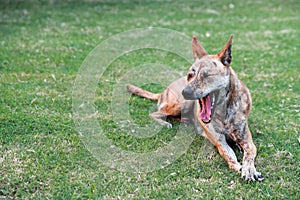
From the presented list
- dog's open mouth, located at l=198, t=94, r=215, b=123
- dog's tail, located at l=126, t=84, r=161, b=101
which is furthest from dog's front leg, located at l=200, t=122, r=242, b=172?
dog's tail, located at l=126, t=84, r=161, b=101

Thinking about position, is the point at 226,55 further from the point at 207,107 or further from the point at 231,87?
the point at 207,107

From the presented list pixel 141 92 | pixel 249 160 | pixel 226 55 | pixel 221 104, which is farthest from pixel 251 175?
pixel 141 92

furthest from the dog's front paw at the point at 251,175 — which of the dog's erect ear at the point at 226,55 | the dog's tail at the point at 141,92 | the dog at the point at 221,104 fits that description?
the dog's tail at the point at 141,92

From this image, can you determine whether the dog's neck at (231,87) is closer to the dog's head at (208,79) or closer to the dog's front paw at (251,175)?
the dog's head at (208,79)

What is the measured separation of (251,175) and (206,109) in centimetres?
77

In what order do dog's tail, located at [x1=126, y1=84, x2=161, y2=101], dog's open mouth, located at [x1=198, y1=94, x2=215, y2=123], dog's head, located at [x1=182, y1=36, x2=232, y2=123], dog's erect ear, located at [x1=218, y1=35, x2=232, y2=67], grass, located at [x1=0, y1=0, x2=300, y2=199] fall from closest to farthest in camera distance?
grass, located at [x1=0, y1=0, x2=300, y2=199]
dog's head, located at [x1=182, y1=36, x2=232, y2=123]
dog's erect ear, located at [x1=218, y1=35, x2=232, y2=67]
dog's open mouth, located at [x1=198, y1=94, x2=215, y2=123]
dog's tail, located at [x1=126, y1=84, x2=161, y2=101]

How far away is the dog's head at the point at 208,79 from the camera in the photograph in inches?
157

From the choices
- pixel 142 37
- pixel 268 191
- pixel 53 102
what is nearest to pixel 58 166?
pixel 53 102

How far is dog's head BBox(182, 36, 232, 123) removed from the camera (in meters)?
3.99

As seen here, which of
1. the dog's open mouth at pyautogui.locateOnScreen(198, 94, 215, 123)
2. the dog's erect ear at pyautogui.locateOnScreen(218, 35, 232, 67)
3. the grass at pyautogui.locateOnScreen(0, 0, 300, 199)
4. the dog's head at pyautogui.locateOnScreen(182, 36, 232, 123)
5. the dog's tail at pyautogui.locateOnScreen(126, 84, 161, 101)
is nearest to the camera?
the grass at pyautogui.locateOnScreen(0, 0, 300, 199)

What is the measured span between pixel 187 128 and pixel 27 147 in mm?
1795

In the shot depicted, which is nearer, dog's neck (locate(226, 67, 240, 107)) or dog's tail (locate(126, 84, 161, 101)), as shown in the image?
Answer: dog's neck (locate(226, 67, 240, 107))

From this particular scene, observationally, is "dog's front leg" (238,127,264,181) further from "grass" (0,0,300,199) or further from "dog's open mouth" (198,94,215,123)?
"dog's open mouth" (198,94,215,123)

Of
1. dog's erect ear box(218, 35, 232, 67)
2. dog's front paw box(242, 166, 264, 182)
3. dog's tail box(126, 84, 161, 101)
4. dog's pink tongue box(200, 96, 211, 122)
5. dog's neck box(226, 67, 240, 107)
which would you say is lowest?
dog's front paw box(242, 166, 264, 182)
